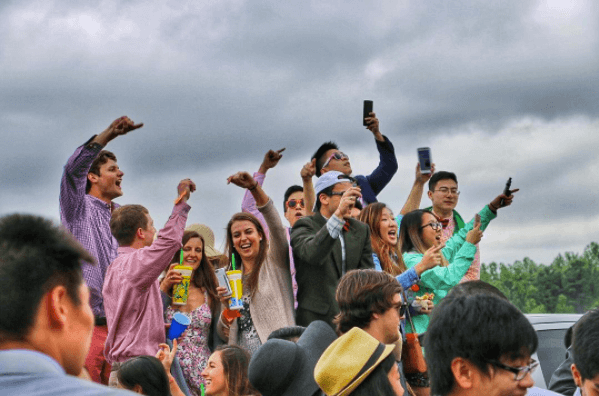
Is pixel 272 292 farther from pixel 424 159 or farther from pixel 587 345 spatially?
pixel 587 345

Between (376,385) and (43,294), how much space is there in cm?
171

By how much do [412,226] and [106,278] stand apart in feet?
9.02

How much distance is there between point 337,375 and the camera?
311 centimetres

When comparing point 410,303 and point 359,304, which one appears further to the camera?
point 410,303

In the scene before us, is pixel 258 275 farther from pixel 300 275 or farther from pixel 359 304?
pixel 359 304

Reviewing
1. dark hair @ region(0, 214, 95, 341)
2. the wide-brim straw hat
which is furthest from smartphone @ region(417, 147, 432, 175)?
dark hair @ region(0, 214, 95, 341)

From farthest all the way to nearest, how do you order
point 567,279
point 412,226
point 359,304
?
point 567,279 → point 412,226 → point 359,304

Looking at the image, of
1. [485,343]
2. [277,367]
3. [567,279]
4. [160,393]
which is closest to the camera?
[485,343]

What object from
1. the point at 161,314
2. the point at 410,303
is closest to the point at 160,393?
the point at 161,314

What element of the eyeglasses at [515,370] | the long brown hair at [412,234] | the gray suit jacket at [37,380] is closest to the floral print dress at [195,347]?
the long brown hair at [412,234]

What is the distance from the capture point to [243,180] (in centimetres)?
591

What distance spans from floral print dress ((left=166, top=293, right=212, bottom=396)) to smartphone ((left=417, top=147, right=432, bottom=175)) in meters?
3.09

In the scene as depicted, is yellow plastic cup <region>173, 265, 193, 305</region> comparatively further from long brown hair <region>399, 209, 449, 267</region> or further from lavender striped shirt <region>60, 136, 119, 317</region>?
long brown hair <region>399, 209, 449, 267</region>

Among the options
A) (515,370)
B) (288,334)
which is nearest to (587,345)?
(515,370)
